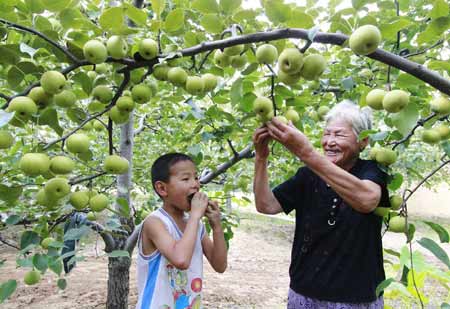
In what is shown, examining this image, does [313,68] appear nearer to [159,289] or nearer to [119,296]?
[159,289]

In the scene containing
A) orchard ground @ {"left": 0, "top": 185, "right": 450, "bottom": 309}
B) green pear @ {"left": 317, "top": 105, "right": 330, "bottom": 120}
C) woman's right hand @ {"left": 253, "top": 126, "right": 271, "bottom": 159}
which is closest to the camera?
woman's right hand @ {"left": 253, "top": 126, "right": 271, "bottom": 159}

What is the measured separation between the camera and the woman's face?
1.96 meters

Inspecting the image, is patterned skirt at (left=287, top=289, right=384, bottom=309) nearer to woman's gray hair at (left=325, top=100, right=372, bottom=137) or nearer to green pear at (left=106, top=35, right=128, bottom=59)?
woman's gray hair at (left=325, top=100, right=372, bottom=137)

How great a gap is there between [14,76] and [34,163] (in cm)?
32

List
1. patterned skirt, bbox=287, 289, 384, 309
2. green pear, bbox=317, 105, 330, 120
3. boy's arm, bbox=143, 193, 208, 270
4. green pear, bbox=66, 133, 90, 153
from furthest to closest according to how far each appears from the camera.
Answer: green pear, bbox=317, 105, 330, 120 < patterned skirt, bbox=287, 289, 384, 309 < boy's arm, bbox=143, 193, 208, 270 < green pear, bbox=66, 133, 90, 153

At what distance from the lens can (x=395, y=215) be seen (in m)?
1.52

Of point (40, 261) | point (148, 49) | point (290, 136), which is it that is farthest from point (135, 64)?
point (40, 261)

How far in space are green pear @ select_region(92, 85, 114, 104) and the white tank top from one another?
741 mm

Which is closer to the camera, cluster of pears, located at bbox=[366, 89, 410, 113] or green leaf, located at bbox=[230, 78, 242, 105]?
cluster of pears, located at bbox=[366, 89, 410, 113]

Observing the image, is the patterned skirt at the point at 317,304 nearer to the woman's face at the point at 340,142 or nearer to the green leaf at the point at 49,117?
the woman's face at the point at 340,142

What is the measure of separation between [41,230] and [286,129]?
1.17 meters

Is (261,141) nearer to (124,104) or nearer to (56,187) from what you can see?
(124,104)

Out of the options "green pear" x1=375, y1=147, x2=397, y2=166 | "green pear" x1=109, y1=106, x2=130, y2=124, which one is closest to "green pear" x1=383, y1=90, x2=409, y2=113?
"green pear" x1=375, y1=147, x2=397, y2=166

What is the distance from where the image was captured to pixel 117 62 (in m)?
1.35
